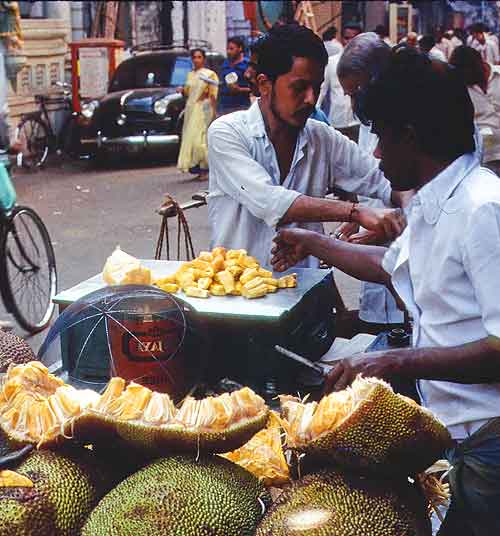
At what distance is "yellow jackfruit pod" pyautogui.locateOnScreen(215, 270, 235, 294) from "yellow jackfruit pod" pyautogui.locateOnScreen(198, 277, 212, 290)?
33 millimetres

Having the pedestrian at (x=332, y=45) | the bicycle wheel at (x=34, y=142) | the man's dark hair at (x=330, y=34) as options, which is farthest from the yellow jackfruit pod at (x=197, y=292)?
the man's dark hair at (x=330, y=34)

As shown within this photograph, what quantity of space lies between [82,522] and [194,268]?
5.38ft

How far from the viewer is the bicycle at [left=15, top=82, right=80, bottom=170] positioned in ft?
50.0

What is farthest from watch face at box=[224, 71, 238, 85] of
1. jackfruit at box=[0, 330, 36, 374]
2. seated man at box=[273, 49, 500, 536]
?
seated man at box=[273, 49, 500, 536]

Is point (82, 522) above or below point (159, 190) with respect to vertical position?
above

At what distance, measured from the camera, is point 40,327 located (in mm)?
6734

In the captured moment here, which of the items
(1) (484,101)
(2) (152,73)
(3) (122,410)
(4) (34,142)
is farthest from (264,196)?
(4) (34,142)

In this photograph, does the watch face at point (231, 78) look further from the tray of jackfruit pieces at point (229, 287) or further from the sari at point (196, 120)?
the tray of jackfruit pieces at point (229, 287)

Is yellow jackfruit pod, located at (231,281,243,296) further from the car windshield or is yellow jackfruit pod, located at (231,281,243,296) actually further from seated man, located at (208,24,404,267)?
the car windshield

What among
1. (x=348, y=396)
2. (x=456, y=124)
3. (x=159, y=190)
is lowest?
(x=159, y=190)

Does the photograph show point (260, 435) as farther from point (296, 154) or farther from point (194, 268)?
point (296, 154)

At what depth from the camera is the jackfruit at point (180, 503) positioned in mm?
1689

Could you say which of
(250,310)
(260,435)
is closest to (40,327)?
(250,310)

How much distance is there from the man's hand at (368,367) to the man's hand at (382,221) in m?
1.44
